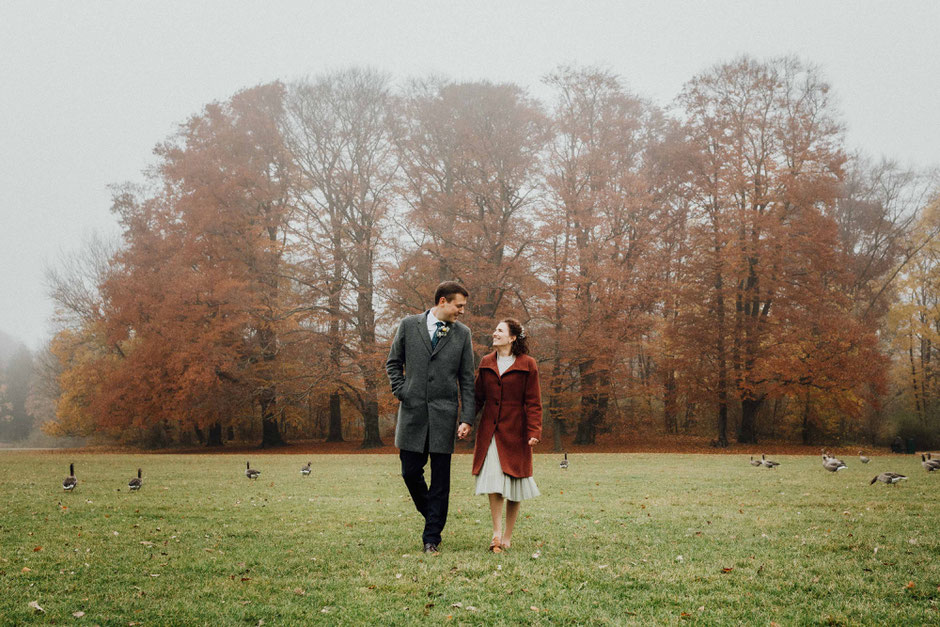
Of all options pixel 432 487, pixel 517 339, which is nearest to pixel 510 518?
pixel 432 487

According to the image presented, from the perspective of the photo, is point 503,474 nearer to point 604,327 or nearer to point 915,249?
point 604,327

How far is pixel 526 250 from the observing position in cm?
2484

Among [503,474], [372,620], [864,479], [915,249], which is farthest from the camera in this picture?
[915,249]

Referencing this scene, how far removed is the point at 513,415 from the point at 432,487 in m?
0.96

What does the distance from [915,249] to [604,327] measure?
18.7m

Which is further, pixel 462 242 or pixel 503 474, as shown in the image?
pixel 462 242

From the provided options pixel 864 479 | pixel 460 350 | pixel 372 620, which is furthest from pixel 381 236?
pixel 372 620

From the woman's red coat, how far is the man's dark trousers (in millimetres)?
307

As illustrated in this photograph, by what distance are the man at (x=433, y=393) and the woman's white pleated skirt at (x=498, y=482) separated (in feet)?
1.06

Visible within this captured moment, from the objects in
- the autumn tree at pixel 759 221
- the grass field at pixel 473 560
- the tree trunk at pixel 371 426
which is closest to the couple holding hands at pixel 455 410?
the grass field at pixel 473 560

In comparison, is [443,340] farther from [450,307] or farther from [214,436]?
[214,436]

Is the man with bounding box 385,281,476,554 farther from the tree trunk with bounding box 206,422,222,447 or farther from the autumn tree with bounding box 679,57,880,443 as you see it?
the tree trunk with bounding box 206,422,222,447

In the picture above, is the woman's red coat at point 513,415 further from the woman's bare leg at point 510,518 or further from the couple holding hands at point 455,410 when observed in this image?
the woman's bare leg at point 510,518

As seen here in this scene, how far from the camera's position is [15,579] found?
4.57 m
